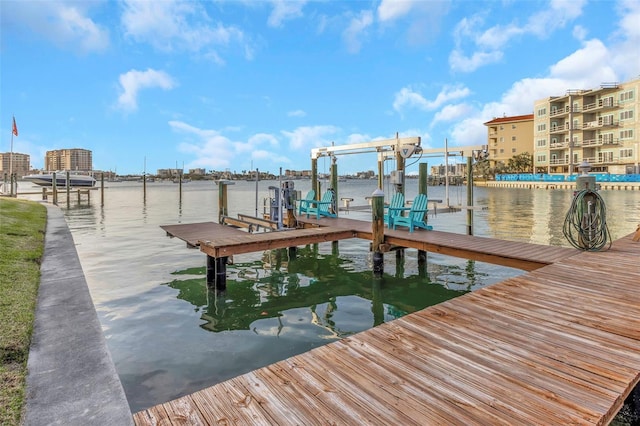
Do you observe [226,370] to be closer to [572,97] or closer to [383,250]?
[383,250]

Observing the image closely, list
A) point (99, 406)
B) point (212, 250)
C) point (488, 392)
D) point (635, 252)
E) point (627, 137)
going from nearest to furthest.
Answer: point (488, 392) < point (99, 406) < point (635, 252) < point (212, 250) < point (627, 137)

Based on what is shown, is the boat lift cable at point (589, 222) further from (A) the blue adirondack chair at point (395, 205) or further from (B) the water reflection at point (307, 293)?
(A) the blue adirondack chair at point (395, 205)

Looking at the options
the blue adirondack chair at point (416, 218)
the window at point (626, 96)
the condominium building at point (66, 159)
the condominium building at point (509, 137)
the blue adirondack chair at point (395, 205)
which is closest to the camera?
the blue adirondack chair at point (416, 218)

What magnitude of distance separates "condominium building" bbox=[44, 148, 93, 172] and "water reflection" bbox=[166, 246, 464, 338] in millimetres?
125950

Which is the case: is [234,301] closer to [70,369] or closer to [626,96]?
[70,369]

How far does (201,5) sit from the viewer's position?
19.1m

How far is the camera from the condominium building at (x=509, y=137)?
257 feet

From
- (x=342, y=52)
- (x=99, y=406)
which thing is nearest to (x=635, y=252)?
(x=99, y=406)

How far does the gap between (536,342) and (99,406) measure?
3.66 metres

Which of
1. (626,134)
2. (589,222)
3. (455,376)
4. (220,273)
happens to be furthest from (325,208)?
(626,134)

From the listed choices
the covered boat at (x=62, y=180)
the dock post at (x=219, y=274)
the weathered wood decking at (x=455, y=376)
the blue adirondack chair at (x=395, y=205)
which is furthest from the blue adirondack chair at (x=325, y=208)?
the covered boat at (x=62, y=180)

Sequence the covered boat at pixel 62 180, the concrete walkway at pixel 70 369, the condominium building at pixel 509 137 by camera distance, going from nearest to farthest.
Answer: the concrete walkway at pixel 70 369 → the covered boat at pixel 62 180 → the condominium building at pixel 509 137

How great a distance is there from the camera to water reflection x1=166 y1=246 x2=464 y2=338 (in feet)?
23.0

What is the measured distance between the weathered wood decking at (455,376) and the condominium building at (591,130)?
61101 millimetres
